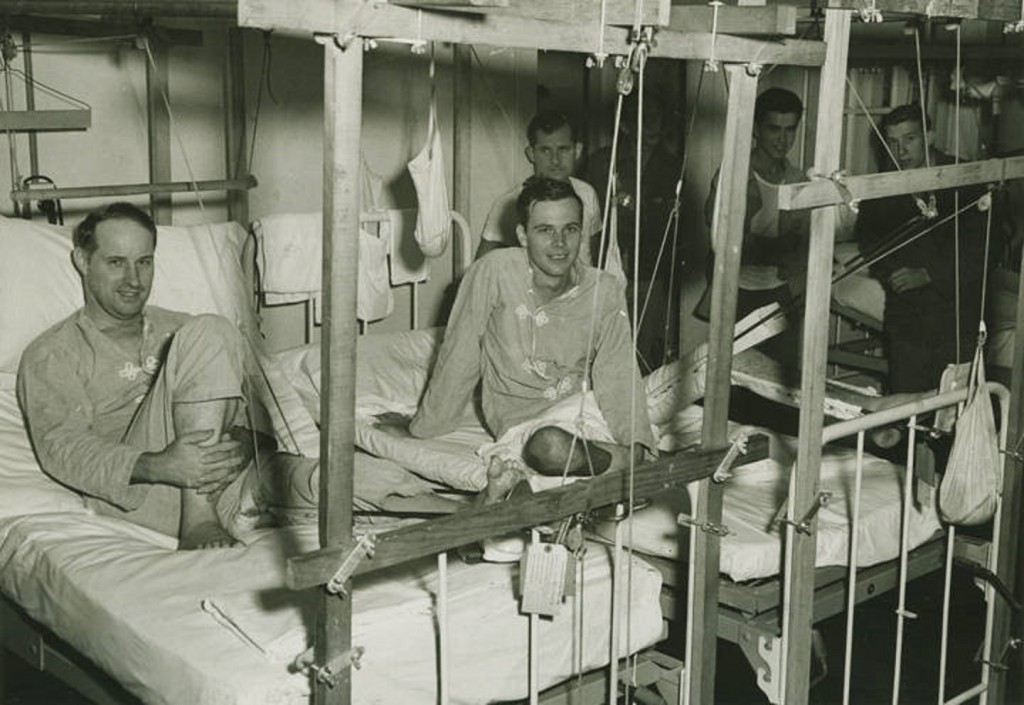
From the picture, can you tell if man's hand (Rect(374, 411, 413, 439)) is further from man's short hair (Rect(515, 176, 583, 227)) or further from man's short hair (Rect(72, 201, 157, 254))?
man's short hair (Rect(72, 201, 157, 254))

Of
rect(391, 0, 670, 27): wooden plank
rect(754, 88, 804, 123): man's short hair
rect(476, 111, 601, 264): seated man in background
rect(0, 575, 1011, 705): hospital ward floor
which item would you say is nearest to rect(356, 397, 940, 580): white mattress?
rect(0, 575, 1011, 705): hospital ward floor

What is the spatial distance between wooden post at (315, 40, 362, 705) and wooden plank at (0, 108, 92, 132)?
2.27 metres

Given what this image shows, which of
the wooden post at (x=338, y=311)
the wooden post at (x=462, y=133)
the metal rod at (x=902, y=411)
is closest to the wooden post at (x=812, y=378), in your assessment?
the metal rod at (x=902, y=411)

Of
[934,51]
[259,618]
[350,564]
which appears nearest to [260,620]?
[259,618]

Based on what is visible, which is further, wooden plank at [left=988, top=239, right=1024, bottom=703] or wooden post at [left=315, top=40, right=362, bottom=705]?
wooden plank at [left=988, top=239, right=1024, bottom=703]

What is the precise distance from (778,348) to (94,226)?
8.89ft

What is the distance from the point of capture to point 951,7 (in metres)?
2.91

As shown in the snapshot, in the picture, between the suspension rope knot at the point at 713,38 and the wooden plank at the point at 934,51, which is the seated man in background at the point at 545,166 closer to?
the wooden plank at the point at 934,51

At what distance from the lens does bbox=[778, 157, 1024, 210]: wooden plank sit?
2.51 meters

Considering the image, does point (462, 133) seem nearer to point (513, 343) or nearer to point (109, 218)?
point (513, 343)

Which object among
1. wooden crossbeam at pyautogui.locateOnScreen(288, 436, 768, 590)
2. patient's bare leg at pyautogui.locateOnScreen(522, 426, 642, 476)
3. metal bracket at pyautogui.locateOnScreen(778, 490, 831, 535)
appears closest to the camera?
wooden crossbeam at pyautogui.locateOnScreen(288, 436, 768, 590)

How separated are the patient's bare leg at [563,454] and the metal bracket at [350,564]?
135cm

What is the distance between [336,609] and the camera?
2.06 metres

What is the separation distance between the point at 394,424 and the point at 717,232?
175 centimetres
